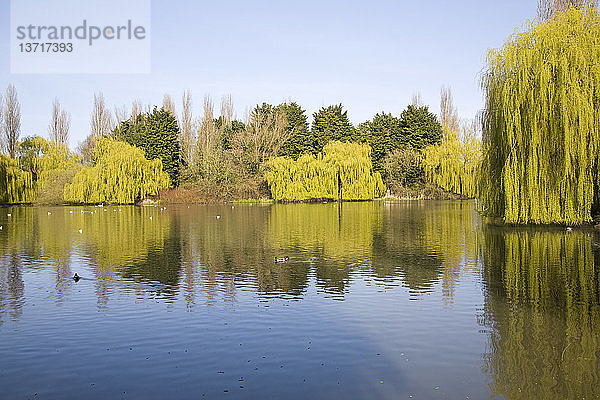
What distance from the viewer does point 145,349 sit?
906 cm

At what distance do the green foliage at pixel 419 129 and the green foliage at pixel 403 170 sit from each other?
2.31 metres

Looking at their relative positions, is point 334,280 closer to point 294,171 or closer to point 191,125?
point 294,171

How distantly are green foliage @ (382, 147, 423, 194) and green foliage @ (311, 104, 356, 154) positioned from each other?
7.27 meters

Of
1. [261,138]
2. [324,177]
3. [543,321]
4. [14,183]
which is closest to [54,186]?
[14,183]

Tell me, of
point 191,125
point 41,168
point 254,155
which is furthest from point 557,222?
point 191,125

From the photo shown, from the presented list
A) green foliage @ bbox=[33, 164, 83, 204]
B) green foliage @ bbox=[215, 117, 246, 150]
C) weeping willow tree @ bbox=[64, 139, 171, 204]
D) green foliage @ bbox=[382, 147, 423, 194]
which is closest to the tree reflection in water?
weeping willow tree @ bbox=[64, 139, 171, 204]

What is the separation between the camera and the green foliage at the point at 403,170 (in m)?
69.2

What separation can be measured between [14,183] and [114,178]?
35.1 feet

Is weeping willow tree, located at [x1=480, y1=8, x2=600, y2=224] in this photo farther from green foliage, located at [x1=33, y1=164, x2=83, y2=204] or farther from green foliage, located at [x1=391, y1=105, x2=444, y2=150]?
green foliage, located at [x1=33, y1=164, x2=83, y2=204]

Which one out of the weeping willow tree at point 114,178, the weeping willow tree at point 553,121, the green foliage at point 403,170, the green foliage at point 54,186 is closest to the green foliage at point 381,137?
the green foliage at point 403,170

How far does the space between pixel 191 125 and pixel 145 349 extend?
7616cm

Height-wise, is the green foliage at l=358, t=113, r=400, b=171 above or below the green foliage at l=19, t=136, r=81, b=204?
above

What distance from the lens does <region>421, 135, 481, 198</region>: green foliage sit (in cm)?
6325

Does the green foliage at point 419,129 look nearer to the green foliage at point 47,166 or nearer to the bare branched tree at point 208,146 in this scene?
the bare branched tree at point 208,146
